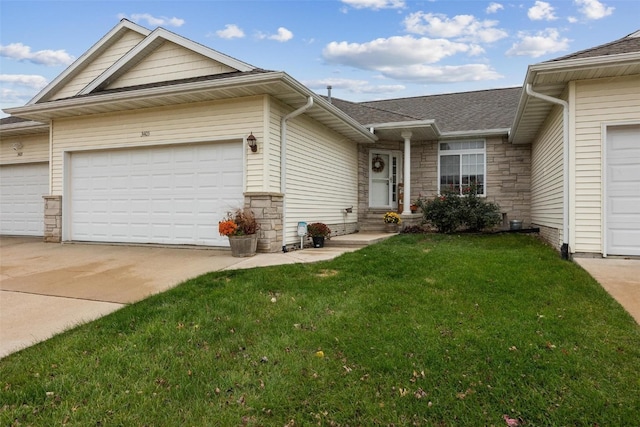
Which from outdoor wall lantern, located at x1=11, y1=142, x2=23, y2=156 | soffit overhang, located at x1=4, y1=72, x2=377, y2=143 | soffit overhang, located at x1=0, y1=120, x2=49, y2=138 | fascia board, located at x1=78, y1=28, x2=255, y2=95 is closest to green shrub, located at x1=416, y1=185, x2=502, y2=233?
soffit overhang, located at x1=4, y1=72, x2=377, y2=143

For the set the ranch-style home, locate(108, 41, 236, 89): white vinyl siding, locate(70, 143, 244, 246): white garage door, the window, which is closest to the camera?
the ranch-style home

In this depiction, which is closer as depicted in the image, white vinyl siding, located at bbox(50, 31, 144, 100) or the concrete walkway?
the concrete walkway

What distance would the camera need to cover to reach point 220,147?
7.64 meters

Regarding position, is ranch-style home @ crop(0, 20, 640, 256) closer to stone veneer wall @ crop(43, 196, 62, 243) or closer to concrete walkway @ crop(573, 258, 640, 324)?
stone veneer wall @ crop(43, 196, 62, 243)

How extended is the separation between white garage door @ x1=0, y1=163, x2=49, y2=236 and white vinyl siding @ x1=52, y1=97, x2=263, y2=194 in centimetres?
243

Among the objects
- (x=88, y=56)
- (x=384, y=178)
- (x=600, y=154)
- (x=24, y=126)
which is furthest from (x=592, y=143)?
(x=24, y=126)

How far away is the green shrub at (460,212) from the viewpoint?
9.79 metres

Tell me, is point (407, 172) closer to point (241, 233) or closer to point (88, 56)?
point (241, 233)

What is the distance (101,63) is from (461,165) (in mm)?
10024

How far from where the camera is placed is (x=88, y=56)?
9453 millimetres

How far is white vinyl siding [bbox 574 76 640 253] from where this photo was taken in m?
6.05

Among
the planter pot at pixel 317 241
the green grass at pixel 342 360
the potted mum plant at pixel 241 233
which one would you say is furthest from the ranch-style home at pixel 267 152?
the green grass at pixel 342 360

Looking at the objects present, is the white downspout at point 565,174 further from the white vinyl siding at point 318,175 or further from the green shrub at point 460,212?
the white vinyl siding at point 318,175

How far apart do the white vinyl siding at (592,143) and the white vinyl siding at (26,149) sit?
12.2 metres
